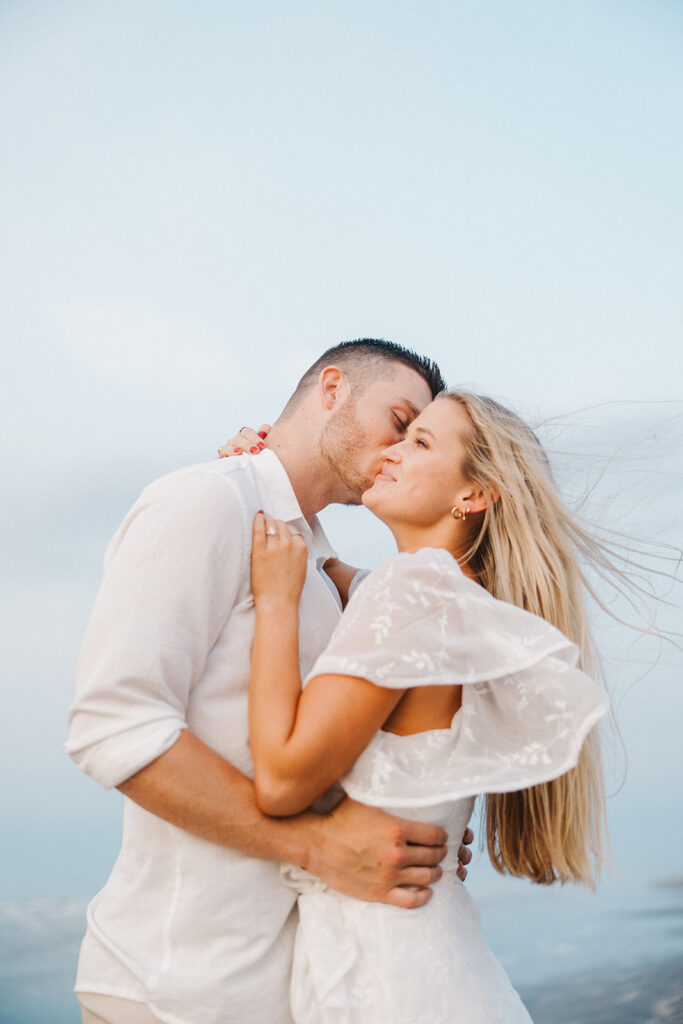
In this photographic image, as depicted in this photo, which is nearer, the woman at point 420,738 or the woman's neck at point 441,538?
the woman at point 420,738

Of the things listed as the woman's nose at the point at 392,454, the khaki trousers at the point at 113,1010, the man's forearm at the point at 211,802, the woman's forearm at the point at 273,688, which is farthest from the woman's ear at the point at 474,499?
the khaki trousers at the point at 113,1010

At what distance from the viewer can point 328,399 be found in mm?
3146

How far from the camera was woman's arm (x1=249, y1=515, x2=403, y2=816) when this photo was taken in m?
1.97

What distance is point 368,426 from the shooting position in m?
3.07

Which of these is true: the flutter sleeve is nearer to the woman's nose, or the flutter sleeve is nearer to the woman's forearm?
the woman's forearm

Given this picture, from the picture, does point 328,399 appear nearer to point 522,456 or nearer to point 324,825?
point 522,456

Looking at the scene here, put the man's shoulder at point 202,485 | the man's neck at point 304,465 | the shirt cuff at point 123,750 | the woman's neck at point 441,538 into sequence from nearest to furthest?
the shirt cuff at point 123,750, the man's shoulder at point 202,485, the woman's neck at point 441,538, the man's neck at point 304,465

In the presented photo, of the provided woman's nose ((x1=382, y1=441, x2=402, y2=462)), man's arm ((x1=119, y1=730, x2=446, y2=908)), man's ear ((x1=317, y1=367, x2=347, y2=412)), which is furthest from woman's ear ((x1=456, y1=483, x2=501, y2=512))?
man's arm ((x1=119, y1=730, x2=446, y2=908))

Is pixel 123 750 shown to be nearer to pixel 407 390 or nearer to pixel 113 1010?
pixel 113 1010

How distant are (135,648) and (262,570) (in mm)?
388

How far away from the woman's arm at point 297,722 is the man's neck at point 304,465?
2.82 feet

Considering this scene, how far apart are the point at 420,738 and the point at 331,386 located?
1.38 m

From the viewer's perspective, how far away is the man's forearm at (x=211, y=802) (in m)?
1.98

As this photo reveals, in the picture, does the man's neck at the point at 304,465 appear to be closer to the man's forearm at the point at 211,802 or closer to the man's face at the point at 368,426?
the man's face at the point at 368,426
